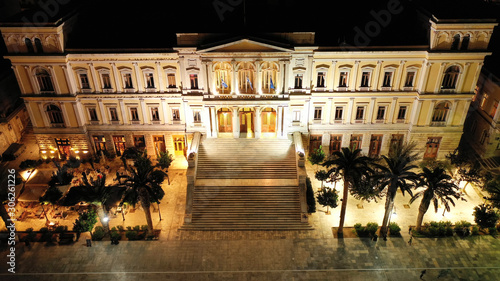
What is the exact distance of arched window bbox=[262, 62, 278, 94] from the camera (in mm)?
54750

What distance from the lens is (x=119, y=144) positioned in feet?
208

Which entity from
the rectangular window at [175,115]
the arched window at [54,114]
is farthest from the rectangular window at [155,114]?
the arched window at [54,114]

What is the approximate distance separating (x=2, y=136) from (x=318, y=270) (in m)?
52.7

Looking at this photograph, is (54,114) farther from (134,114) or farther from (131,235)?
(131,235)

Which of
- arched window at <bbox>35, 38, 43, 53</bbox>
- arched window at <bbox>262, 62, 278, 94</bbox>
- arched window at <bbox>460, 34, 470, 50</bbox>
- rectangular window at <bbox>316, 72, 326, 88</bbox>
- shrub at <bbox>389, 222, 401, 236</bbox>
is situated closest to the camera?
shrub at <bbox>389, 222, 401, 236</bbox>

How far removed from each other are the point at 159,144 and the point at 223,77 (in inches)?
619

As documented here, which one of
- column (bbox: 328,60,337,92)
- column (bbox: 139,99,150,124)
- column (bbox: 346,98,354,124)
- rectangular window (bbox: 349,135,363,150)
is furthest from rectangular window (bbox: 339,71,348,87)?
column (bbox: 139,99,150,124)

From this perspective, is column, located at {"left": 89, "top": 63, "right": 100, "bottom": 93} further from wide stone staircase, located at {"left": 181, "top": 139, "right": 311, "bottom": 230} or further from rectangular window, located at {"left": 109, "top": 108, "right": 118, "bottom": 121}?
wide stone staircase, located at {"left": 181, "top": 139, "right": 311, "bottom": 230}

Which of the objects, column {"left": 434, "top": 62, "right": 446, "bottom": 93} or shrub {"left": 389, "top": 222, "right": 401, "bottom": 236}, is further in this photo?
column {"left": 434, "top": 62, "right": 446, "bottom": 93}

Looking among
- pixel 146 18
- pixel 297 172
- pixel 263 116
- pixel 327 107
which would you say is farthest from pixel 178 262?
pixel 146 18

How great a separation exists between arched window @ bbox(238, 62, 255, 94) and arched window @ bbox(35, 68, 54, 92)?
88.3 feet

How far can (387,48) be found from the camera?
5409 centimetres

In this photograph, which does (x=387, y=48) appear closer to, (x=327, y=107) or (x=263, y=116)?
(x=327, y=107)

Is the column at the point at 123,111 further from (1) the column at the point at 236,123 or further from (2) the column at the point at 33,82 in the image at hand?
(1) the column at the point at 236,123
